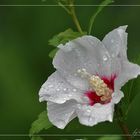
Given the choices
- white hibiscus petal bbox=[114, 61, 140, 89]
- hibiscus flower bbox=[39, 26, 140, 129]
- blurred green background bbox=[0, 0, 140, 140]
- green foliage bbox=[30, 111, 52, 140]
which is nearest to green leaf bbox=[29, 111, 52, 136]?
green foliage bbox=[30, 111, 52, 140]

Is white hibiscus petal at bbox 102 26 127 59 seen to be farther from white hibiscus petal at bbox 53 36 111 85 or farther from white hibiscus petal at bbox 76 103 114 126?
white hibiscus petal at bbox 76 103 114 126

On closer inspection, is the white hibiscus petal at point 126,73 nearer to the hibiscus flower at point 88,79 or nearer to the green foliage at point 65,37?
the hibiscus flower at point 88,79

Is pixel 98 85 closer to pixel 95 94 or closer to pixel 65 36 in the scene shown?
pixel 95 94

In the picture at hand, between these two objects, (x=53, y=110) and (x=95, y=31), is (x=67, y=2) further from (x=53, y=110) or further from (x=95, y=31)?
(x=95, y=31)

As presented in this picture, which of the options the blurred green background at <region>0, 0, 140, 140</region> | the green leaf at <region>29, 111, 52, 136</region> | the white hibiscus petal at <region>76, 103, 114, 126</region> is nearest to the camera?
the white hibiscus petal at <region>76, 103, 114, 126</region>

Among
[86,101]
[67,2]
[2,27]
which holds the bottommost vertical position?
[2,27]

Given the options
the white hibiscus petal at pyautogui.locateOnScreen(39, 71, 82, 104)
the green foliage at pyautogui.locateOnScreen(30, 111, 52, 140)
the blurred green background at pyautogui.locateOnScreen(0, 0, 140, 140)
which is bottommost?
the blurred green background at pyautogui.locateOnScreen(0, 0, 140, 140)

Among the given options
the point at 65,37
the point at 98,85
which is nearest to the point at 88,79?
the point at 98,85

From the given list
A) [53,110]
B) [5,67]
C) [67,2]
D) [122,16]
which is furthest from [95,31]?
[53,110]
